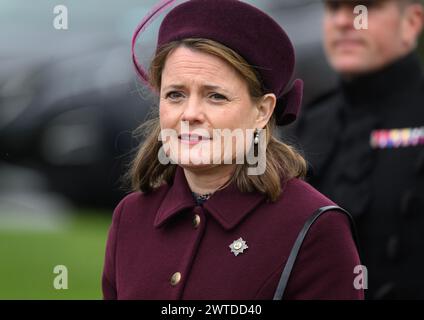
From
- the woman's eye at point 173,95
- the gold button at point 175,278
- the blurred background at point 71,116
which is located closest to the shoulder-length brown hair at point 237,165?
the woman's eye at point 173,95

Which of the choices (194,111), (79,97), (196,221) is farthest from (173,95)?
(79,97)

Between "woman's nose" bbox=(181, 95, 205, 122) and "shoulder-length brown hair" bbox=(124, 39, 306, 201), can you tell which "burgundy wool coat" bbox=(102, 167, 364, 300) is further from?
"woman's nose" bbox=(181, 95, 205, 122)

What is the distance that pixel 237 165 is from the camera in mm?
3375

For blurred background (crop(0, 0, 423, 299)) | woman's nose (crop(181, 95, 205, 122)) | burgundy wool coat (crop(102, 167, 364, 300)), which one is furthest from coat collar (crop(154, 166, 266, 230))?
blurred background (crop(0, 0, 423, 299))

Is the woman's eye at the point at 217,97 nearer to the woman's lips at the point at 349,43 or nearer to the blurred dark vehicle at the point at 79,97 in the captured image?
the woman's lips at the point at 349,43

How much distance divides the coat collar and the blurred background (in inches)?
255

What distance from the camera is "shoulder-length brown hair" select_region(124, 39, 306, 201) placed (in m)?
3.28

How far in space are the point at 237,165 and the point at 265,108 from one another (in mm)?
201

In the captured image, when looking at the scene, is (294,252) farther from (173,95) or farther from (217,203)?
(173,95)

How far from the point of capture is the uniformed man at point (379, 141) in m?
4.70

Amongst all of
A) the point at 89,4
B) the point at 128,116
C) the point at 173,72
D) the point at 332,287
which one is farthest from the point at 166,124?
the point at 89,4

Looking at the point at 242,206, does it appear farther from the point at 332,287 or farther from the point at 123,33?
the point at 123,33

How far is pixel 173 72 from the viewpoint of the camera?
10.9ft
